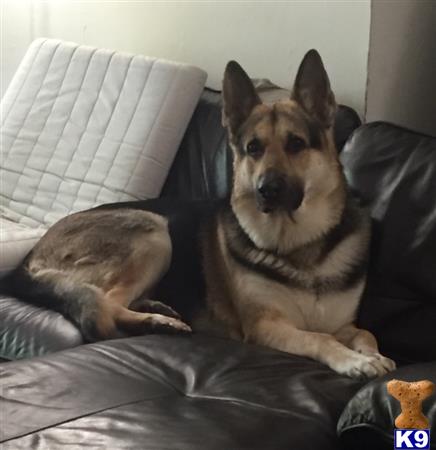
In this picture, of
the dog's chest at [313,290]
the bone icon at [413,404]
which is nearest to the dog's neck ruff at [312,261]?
the dog's chest at [313,290]

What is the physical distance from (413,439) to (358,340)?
29.0 inches

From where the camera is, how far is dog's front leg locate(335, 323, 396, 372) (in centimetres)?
189

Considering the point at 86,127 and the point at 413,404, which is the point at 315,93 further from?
the point at 86,127

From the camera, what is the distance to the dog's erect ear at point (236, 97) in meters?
2.13

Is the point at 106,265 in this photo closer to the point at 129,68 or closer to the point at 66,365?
the point at 66,365

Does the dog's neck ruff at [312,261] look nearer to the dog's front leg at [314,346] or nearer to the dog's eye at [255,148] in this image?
the dog's front leg at [314,346]

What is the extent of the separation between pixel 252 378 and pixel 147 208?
3.01 feet

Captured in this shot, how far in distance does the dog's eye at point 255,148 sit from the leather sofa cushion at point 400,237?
0.26 metres

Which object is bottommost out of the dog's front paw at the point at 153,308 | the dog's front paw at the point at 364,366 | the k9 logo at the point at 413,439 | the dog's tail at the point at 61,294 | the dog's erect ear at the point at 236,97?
the dog's front paw at the point at 153,308

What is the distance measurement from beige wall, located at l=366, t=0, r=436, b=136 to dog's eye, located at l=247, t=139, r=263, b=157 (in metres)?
Result: 0.56

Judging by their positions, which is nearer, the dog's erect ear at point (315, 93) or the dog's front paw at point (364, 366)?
the dog's front paw at point (364, 366)

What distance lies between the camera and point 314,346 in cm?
186

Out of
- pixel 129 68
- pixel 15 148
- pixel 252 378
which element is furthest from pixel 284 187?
pixel 15 148

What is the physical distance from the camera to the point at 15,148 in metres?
3.25
